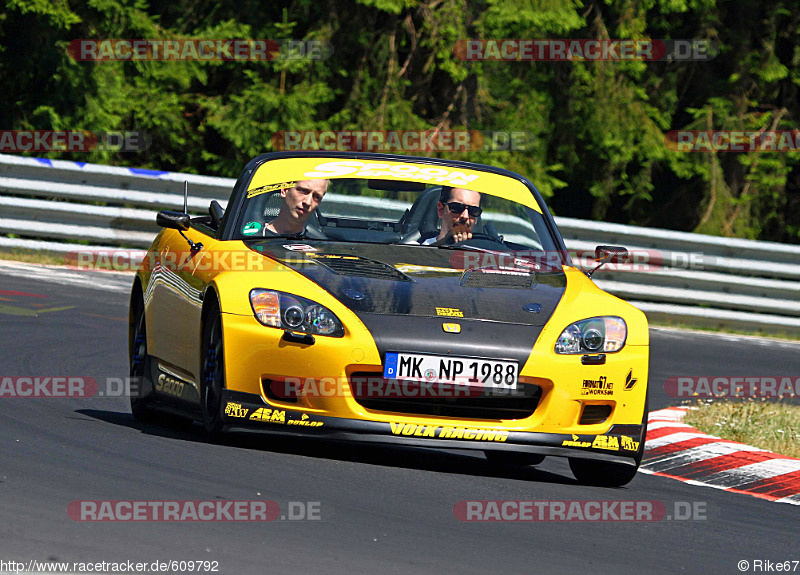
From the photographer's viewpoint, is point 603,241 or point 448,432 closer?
point 448,432

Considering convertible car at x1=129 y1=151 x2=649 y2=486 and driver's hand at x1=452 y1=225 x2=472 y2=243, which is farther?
driver's hand at x1=452 y1=225 x2=472 y2=243

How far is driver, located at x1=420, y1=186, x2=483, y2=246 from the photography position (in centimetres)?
728

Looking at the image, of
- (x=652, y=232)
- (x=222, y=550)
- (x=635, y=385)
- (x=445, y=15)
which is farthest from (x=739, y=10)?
(x=222, y=550)

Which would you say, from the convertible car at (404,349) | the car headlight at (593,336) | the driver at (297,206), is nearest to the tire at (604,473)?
the convertible car at (404,349)

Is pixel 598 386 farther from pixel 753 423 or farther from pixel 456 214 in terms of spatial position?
pixel 753 423

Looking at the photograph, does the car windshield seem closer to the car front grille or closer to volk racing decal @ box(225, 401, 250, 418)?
volk racing decal @ box(225, 401, 250, 418)

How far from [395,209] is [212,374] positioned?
1.80 metres

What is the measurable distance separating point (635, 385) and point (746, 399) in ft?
14.6

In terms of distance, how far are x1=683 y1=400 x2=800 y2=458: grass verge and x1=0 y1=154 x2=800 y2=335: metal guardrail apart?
4.97 metres

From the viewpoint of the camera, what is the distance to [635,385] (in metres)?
6.24

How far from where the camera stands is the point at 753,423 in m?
8.84

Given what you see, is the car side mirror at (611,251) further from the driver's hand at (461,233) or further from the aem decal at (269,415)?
the aem decal at (269,415)

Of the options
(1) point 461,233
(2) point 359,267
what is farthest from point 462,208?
(2) point 359,267

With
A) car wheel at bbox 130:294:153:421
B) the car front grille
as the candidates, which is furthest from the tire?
car wheel at bbox 130:294:153:421
